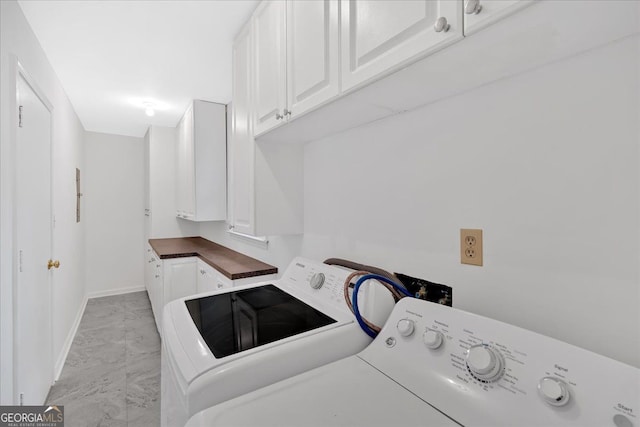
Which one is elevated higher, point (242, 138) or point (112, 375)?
point (242, 138)

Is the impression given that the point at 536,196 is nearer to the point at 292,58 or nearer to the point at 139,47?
the point at 292,58

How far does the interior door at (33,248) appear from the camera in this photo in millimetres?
1492

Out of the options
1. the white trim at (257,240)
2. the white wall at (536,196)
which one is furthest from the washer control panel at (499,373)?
the white trim at (257,240)

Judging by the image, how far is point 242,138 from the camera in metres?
1.75

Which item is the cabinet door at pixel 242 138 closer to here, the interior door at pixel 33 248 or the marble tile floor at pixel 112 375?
the interior door at pixel 33 248

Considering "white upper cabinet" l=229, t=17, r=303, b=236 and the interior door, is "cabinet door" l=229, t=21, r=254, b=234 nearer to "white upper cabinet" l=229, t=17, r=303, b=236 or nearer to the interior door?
"white upper cabinet" l=229, t=17, r=303, b=236

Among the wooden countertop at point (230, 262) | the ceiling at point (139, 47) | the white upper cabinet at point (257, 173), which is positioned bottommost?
the wooden countertop at point (230, 262)

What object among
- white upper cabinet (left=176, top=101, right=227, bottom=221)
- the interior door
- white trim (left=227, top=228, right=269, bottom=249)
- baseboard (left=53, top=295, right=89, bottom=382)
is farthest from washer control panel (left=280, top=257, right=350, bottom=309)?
baseboard (left=53, top=295, right=89, bottom=382)

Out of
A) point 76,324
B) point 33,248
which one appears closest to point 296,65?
point 33,248

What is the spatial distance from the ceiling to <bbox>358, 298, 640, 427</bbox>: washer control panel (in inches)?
67.4

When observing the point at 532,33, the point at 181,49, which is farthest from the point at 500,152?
the point at 181,49

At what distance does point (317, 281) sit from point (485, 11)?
100 cm

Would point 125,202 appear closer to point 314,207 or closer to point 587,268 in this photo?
point 314,207

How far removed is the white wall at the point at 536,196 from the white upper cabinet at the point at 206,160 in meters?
2.31
